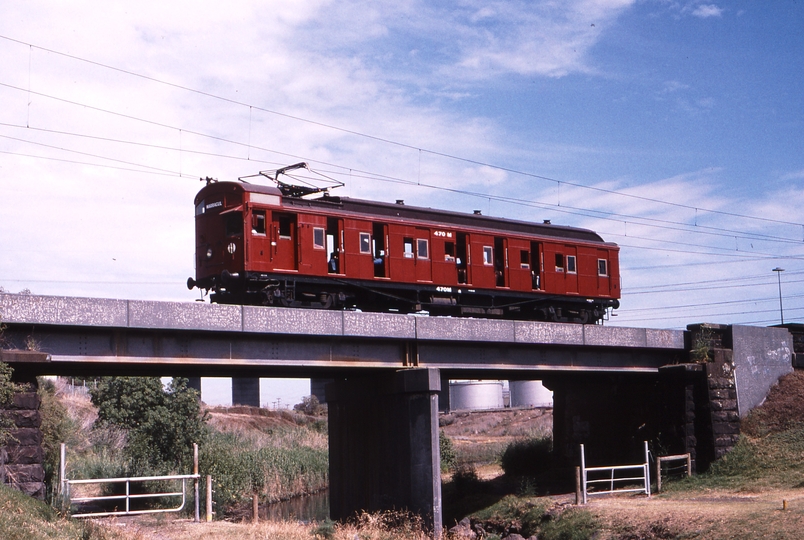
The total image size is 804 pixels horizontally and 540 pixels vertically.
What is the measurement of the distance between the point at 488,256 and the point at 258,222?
8.43 metres

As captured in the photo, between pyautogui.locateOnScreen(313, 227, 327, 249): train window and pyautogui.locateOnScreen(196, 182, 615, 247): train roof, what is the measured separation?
2.43 feet

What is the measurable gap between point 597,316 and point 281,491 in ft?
50.2

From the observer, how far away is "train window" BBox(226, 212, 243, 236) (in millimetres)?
22578

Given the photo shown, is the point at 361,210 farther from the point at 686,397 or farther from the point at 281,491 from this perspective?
the point at 281,491

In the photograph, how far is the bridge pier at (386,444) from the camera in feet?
66.5

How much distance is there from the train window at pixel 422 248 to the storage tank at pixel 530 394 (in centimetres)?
5716

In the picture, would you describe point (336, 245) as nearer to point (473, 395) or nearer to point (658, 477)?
point (658, 477)

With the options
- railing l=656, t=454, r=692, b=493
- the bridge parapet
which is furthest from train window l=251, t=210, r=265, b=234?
railing l=656, t=454, r=692, b=493

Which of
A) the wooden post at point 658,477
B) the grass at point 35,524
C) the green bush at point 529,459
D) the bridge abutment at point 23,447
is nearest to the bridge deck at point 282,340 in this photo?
the bridge abutment at point 23,447

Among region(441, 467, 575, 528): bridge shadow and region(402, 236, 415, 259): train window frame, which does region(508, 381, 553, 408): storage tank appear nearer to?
region(441, 467, 575, 528): bridge shadow

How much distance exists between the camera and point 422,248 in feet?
84.7

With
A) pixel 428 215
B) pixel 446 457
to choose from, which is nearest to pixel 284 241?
pixel 428 215

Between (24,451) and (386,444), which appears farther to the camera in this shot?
(386,444)

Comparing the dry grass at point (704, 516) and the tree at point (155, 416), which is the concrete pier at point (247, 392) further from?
the dry grass at point (704, 516)
